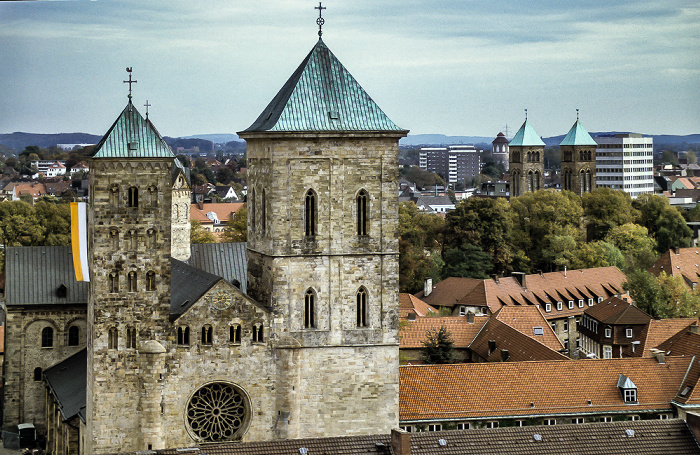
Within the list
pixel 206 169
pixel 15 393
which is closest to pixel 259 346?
pixel 15 393

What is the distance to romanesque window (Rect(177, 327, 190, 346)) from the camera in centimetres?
3231

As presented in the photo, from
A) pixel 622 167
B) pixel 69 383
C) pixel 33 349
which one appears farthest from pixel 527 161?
pixel 69 383

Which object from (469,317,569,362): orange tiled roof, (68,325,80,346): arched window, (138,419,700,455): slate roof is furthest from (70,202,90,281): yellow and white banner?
(469,317,569,362): orange tiled roof

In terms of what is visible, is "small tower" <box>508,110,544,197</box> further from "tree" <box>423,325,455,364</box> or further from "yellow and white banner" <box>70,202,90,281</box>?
"yellow and white banner" <box>70,202,90,281</box>

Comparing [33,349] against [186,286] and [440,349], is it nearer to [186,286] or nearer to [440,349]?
[186,286]

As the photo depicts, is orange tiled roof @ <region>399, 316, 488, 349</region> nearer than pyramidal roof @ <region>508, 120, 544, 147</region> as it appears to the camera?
Yes

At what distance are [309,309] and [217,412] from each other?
12.4 feet

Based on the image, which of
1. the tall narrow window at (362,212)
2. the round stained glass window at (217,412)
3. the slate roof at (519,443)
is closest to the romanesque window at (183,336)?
the round stained glass window at (217,412)

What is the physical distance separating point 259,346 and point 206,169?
5592 inches

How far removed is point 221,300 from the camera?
32.3 meters

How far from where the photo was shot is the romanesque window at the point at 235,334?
107ft

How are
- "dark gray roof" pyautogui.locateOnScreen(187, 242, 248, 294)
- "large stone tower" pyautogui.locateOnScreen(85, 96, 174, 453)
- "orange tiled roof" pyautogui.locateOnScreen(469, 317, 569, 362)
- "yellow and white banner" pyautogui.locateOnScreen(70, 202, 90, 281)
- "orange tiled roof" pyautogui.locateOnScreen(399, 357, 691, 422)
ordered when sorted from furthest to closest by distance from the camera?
"dark gray roof" pyautogui.locateOnScreen(187, 242, 248, 294) < "orange tiled roof" pyautogui.locateOnScreen(469, 317, 569, 362) < "orange tiled roof" pyautogui.locateOnScreen(399, 357, 691, 422) < "yellow and white banner" pyautogui.locateOnScreen(70, 202, 90, 281) < "large stone tower" pyautogui.locateOnScreen(85, 96, 174, 453)

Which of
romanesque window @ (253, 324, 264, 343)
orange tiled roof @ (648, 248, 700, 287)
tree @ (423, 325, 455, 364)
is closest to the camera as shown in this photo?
romanesque window @ (253, 324, 264, 343)

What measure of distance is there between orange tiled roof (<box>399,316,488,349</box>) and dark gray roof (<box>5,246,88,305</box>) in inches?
550
